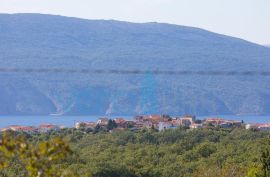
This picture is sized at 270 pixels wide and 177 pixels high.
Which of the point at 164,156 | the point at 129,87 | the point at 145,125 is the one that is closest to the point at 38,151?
the point at 164,156

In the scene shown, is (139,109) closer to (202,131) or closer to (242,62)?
(242,62)

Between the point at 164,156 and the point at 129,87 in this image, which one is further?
the point at 129,87

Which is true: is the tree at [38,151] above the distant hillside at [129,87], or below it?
below

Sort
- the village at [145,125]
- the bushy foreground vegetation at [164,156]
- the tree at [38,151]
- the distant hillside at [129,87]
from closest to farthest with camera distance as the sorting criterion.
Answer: the tree at [38,151], the bushy foreground vegetation at [164,156], the village at [145,125], the distant hillside at [129,87]

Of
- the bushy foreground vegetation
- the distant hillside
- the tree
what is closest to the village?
the bushy foreground vegetation

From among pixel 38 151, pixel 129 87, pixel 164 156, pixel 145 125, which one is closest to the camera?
pixel 38 151

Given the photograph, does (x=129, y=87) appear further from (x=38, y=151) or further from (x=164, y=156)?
(x=38, y=151)

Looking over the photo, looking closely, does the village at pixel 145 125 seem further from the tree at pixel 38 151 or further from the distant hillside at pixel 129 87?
the distant hillside at pixel 129 87

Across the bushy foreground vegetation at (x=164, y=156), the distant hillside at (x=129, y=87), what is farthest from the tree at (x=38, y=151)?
the distant hillside at (x=129, y=87)

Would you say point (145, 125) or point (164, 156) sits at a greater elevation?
point (145, 125)

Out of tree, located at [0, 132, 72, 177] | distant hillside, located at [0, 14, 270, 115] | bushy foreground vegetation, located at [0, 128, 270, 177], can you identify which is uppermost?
distant hillside, located at [0, 14, 270, 115]

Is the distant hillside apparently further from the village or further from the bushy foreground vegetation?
the bushy foreground vegetation

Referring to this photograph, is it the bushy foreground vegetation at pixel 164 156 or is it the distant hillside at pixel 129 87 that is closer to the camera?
the bushy foreground vegetation at pixel 164 156
